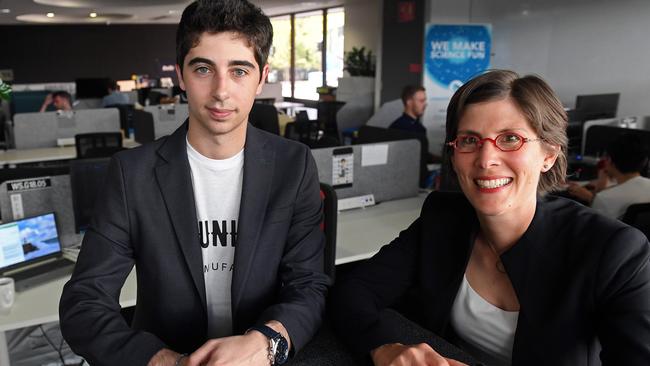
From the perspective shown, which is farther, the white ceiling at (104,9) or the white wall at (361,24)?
the white ceiling at (104,9)

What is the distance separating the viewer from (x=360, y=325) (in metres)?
1.09

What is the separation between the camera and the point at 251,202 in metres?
1.16

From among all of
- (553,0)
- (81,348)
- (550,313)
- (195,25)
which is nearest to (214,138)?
(195,25)

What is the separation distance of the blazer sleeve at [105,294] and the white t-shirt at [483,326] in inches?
24.9

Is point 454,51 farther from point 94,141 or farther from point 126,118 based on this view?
point 94,141

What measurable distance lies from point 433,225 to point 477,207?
190 millimetres

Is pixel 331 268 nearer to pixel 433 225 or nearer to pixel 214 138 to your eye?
pixel 433 225

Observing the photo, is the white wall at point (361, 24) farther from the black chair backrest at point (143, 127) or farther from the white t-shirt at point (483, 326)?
the white t-shirt at point (483, 326)

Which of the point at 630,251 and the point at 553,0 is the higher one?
the point at 553,0

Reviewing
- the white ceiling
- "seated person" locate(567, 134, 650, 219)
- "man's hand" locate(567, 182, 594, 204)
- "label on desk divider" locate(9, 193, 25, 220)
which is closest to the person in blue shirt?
"man's hand" locate(567, 182, 594, 204)

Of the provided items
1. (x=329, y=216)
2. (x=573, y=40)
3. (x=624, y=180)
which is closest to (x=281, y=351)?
(x=329, y=216)

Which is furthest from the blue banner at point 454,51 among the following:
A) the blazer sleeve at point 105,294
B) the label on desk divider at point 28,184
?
the blazer sleeve at point 105,294

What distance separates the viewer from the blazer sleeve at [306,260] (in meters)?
1.11

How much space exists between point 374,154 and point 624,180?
52.9 inches
